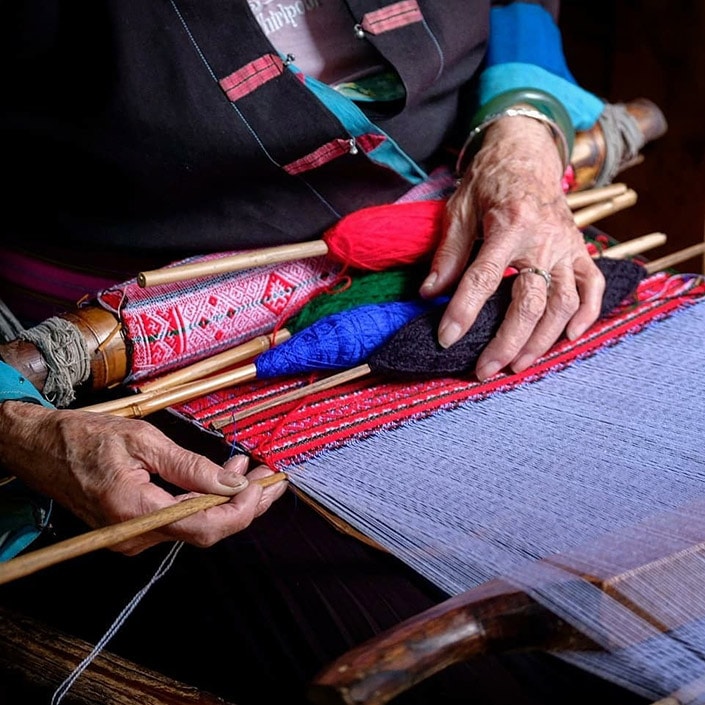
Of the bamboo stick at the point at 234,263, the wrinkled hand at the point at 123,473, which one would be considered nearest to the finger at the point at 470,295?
the bamboo stick at the point at 234,263

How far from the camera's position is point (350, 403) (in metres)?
1.13

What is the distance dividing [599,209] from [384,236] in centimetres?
49

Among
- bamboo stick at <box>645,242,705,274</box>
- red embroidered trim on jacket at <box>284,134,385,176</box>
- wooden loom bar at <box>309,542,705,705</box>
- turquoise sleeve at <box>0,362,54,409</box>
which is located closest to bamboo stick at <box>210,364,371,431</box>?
turquoise sleeve at <box>0,362,54,409</box>

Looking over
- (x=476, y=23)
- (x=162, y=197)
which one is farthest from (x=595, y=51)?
(x=162, y=197)

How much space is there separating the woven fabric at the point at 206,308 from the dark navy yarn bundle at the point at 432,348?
8.2 inches

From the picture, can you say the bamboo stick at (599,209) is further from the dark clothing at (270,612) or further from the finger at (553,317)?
the dark clothing at (270,612)

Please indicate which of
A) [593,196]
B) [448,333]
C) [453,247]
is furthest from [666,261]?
[448,333]

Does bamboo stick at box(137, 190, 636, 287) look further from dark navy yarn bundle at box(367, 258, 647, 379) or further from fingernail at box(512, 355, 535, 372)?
fingernail at box(512, 355, 535, 372)

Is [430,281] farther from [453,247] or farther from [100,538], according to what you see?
[100,538]

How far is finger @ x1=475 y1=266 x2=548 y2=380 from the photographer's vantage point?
1.18 meters

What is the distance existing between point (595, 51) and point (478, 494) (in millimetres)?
1855

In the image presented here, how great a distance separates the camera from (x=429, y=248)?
52.3 inches

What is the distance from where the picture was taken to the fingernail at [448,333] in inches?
45.6

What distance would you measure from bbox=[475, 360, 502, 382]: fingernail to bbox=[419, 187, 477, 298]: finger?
0.48 feet
